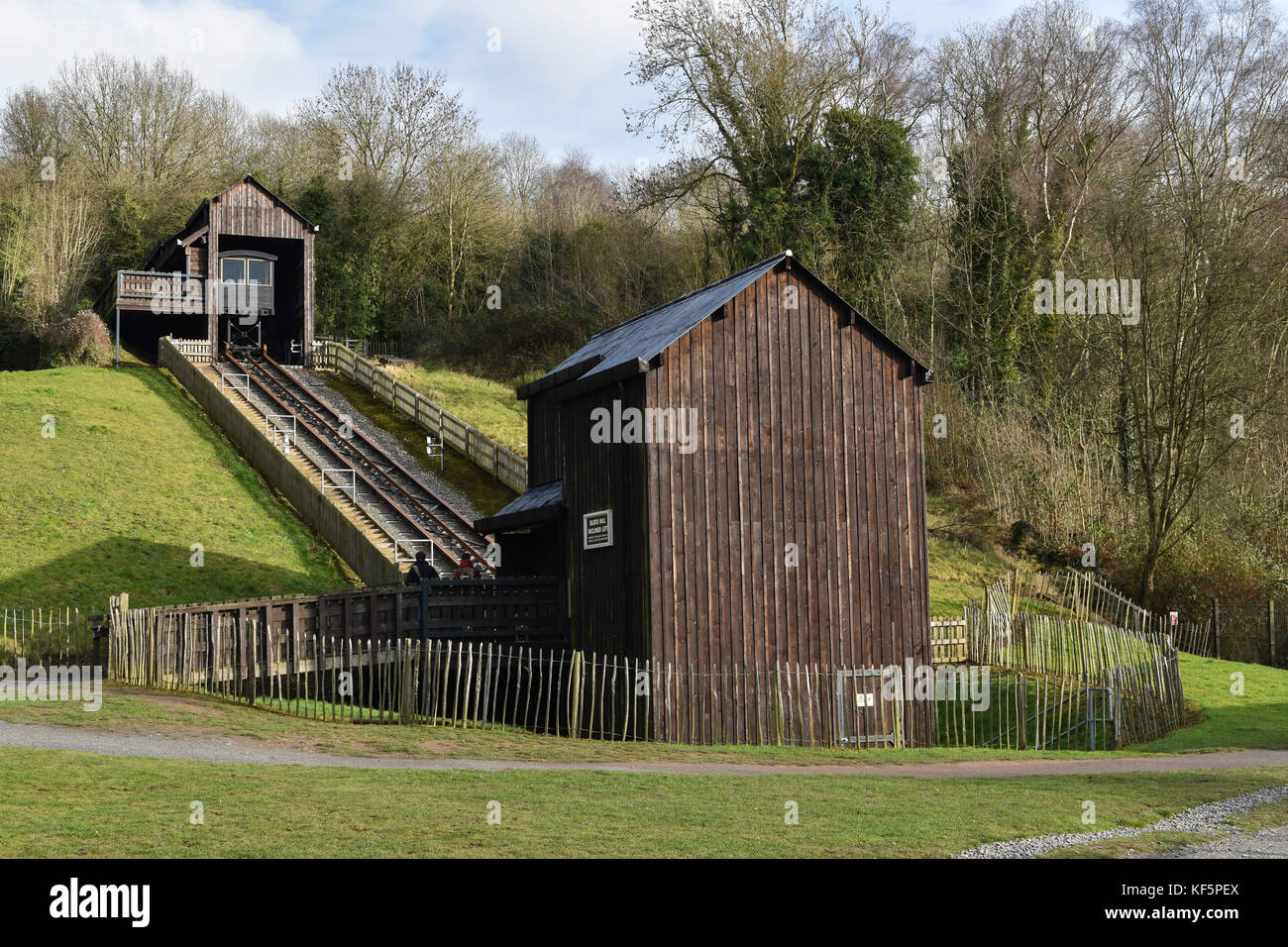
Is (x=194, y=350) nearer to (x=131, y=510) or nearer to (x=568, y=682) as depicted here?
(x=131, y=510)

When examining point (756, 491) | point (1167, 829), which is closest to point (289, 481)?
point (756, 491)

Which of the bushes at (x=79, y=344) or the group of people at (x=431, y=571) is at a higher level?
the bushes at (x=79, y=344)

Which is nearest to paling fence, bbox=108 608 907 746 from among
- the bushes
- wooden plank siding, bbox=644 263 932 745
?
wooden plank siding, bbox=644 263 932 745

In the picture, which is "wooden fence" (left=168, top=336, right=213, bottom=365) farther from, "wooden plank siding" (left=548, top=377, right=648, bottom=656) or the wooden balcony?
"wooden plank siding" (left=548, top=377, right=648, bottom=656)

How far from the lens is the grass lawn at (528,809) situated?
10.2 meters

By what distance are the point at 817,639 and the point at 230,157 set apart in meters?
59.9

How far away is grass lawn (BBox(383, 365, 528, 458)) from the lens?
44844 mm

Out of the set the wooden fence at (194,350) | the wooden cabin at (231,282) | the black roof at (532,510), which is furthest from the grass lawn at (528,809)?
the wooden cabin at (231,282)

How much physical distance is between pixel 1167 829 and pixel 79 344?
46543 millimetres

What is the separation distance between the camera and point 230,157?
231ft

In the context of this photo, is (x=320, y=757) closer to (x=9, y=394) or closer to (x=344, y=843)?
(x=344, y=843)

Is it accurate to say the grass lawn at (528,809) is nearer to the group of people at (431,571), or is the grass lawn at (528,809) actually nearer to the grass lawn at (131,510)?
the group of people at (431,571)

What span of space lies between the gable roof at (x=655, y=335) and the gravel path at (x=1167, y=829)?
10011 mm

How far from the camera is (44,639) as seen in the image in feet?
77.2
